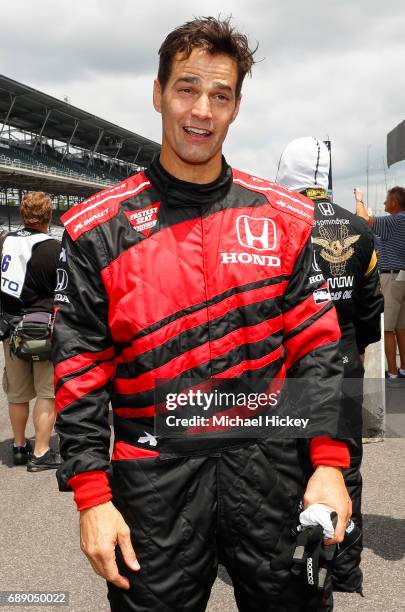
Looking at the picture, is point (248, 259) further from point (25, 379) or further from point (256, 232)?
point (25, 379)

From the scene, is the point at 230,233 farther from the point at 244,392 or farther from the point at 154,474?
the point at 154,474

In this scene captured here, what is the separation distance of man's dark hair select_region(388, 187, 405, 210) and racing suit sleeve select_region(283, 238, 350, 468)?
5003mm

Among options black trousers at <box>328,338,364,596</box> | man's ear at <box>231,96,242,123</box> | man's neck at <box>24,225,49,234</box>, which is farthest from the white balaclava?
man's neck at <box>24,225,49,234</box>

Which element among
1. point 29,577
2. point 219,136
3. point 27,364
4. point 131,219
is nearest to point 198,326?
point 131,219

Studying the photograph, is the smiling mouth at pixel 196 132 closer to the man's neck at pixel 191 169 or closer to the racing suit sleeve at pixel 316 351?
the man's neck at pixel 191 169

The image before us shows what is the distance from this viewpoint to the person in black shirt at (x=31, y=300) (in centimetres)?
417

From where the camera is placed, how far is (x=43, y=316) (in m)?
4.21

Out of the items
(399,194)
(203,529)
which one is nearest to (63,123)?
(399,194)

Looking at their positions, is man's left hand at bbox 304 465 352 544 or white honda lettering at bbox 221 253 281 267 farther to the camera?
white honda lettering at bbox 221 253 281 267

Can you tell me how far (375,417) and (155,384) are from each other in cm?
315

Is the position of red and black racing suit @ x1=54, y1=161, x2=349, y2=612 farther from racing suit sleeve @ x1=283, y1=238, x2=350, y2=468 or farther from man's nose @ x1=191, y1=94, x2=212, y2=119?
man's nose @ x1=191, y1=94, x2=212, y2=119

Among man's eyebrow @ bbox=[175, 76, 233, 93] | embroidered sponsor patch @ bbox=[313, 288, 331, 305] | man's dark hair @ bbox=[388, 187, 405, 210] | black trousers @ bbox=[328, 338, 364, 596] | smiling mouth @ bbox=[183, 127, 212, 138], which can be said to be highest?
man's dark hair @ bbox=[388, 187, 405, 210]

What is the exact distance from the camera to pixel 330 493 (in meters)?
1.44

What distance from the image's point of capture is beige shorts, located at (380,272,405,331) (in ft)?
21.3
